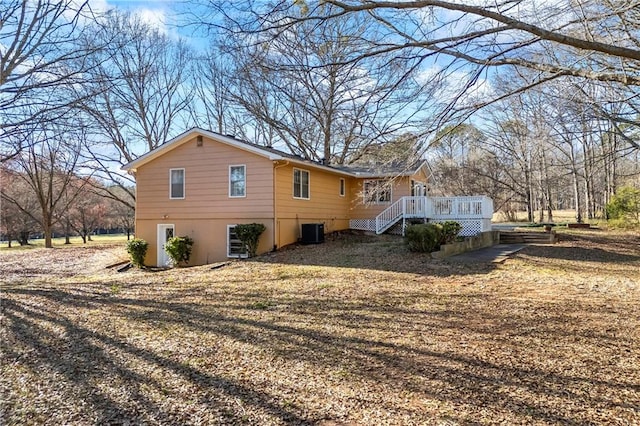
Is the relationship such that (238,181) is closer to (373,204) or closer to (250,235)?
(250,235)

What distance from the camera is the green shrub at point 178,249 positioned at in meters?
14.0

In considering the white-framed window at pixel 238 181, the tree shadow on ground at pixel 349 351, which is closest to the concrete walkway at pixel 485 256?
the tree shadow on ground at pixel 349 351

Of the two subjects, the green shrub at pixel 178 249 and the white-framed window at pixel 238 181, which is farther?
the white-framed window at pixel 238 181

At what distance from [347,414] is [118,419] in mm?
1611

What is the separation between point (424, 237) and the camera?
38.0 ft

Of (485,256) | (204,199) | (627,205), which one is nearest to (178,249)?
(204,199)

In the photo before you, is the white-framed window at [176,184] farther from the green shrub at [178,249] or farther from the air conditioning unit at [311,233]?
the air conditioning unit at [311,233]

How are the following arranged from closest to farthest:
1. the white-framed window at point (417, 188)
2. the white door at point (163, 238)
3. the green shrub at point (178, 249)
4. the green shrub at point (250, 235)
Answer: the green shrub at point (250, 235), the green shrub at point (178, 249), the white door at point (163, 238), the white-framed window at point (417, 188)

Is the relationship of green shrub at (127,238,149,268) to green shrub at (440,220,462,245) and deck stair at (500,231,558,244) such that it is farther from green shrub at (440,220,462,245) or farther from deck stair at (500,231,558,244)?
deck stair at (500,231,558,244)

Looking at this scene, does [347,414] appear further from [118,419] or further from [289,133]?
[289,133]

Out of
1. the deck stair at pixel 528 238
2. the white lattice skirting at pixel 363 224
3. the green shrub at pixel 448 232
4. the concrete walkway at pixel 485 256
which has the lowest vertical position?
the concrete walkway at pixel 485 256

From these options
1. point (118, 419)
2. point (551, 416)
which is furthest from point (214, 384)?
point (551, 416)

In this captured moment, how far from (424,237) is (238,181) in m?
6.64

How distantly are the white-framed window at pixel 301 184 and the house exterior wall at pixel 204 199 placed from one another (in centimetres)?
162
